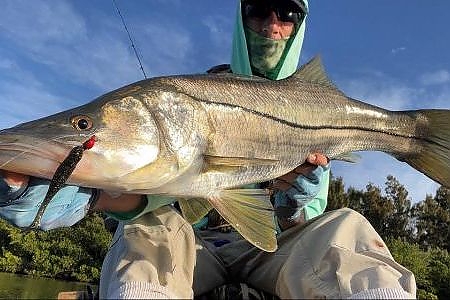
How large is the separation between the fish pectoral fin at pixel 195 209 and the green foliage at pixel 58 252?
153 feet

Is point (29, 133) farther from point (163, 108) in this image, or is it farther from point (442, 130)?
point (442, 130)

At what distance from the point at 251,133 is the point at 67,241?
168ft

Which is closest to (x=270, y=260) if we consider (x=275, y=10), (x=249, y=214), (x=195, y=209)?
(x=249, y=214)

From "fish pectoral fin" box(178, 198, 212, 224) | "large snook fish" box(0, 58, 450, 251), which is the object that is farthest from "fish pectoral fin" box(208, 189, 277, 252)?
"fish pectoral fin" box(178, 198, 212, 224)

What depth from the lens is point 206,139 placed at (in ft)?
9.60

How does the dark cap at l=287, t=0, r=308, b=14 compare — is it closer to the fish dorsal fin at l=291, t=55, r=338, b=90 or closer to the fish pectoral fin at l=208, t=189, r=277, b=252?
the fish dorsal fin at l=291, t=55, r=338, b=90

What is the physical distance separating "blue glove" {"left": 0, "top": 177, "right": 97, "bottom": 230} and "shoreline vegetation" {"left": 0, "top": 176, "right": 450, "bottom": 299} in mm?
41587

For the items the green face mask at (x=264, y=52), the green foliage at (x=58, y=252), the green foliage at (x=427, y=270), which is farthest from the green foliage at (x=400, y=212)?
the green face mask at (x=264, y=52)

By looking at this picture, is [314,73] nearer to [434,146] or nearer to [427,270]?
[434,146]

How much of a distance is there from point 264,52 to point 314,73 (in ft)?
3.66

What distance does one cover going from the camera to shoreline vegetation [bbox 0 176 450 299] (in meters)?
46.6

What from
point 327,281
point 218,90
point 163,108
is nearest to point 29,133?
point 163,108

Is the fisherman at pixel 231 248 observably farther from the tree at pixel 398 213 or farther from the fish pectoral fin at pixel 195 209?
the tree at pixel 398 213

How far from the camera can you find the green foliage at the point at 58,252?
48906 mm
